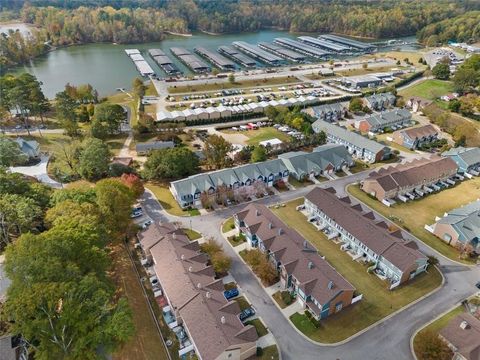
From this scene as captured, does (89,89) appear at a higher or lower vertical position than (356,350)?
higher

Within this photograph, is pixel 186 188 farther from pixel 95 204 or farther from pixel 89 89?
pixel 89 89

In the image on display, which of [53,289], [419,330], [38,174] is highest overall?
[53,289]

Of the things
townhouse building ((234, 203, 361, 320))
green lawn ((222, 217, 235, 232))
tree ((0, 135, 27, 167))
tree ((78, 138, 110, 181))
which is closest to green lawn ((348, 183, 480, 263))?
townhouse building ((234, 203, 361, 320))

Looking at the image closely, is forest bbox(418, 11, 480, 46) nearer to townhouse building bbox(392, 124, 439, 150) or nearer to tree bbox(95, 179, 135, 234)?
townhouse building bbox(392, 124, 439, 150)

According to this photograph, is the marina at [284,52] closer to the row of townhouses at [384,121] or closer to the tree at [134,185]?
the row of townhouses at [384,121]

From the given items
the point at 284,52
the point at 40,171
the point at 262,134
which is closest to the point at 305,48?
the point at 284,52

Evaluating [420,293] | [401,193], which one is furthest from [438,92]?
[420,293]

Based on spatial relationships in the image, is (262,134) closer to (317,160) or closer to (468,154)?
(317,160)
